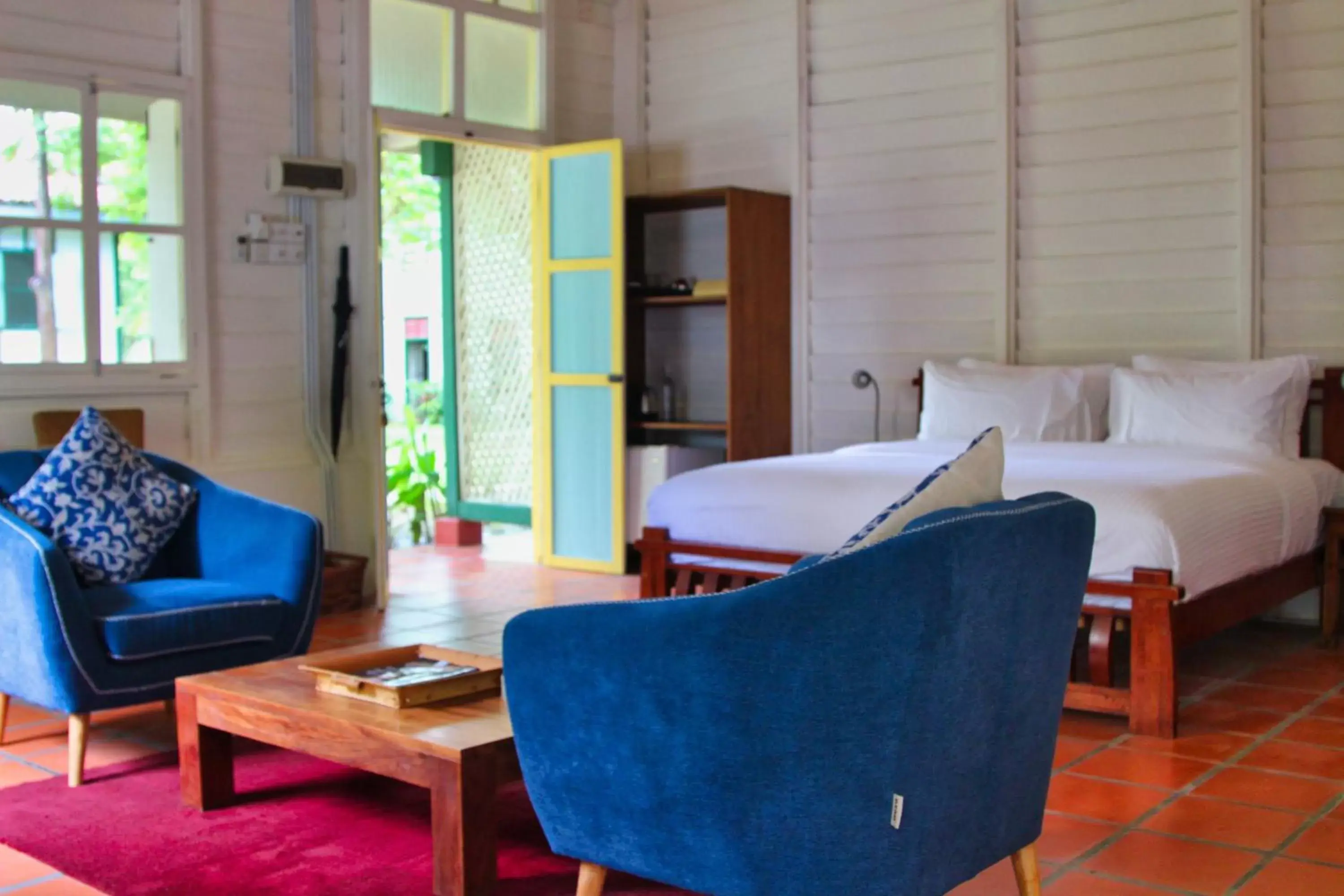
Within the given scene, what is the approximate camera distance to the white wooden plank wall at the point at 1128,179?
6.02 metres

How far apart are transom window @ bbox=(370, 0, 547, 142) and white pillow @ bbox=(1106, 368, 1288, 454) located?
3.50 m

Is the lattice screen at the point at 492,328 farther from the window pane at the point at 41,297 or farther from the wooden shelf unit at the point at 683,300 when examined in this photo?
the window pane at the point at 41,297

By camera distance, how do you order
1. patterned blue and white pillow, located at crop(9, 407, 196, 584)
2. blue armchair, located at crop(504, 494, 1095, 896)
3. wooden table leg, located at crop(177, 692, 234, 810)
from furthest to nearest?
patterned blue and white pillow, located at crop(9, 407, 196, 584) → wooden table leg, located at crop(177, 692, 234, 810) → blue armchair, located at crop(504, 494, 1095, 896)

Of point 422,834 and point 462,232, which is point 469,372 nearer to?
point 462,232

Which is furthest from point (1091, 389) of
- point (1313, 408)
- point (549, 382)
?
point (549, 382)

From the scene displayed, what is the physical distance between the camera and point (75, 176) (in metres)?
5.57

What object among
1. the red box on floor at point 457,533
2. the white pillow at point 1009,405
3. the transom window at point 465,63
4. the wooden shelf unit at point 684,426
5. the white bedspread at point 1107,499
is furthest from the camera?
the red box on floor at point 457,533

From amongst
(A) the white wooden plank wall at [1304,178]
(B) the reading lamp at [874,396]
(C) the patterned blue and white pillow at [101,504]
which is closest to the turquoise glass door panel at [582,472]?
(B) the reading lamp at [874,396]

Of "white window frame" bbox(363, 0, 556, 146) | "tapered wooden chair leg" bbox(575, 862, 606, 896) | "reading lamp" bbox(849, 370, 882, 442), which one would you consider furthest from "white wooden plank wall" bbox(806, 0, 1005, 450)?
"tapered wooden chair leg" bbox(575, 862, 606, 896)

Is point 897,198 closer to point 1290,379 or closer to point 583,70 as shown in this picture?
point 583,70

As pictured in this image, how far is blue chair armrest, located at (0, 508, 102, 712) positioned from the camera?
368cm

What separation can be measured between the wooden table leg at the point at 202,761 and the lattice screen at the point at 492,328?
538cm

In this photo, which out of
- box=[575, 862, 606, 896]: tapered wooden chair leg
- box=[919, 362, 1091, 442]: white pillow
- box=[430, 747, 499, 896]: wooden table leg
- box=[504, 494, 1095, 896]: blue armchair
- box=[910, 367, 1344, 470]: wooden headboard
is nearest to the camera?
box=[504, 494, 1095, 896]: blue armchair

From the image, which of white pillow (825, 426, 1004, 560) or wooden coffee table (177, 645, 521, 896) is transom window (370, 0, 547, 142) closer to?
wooden coffee table (177, 645, 521, 896)
